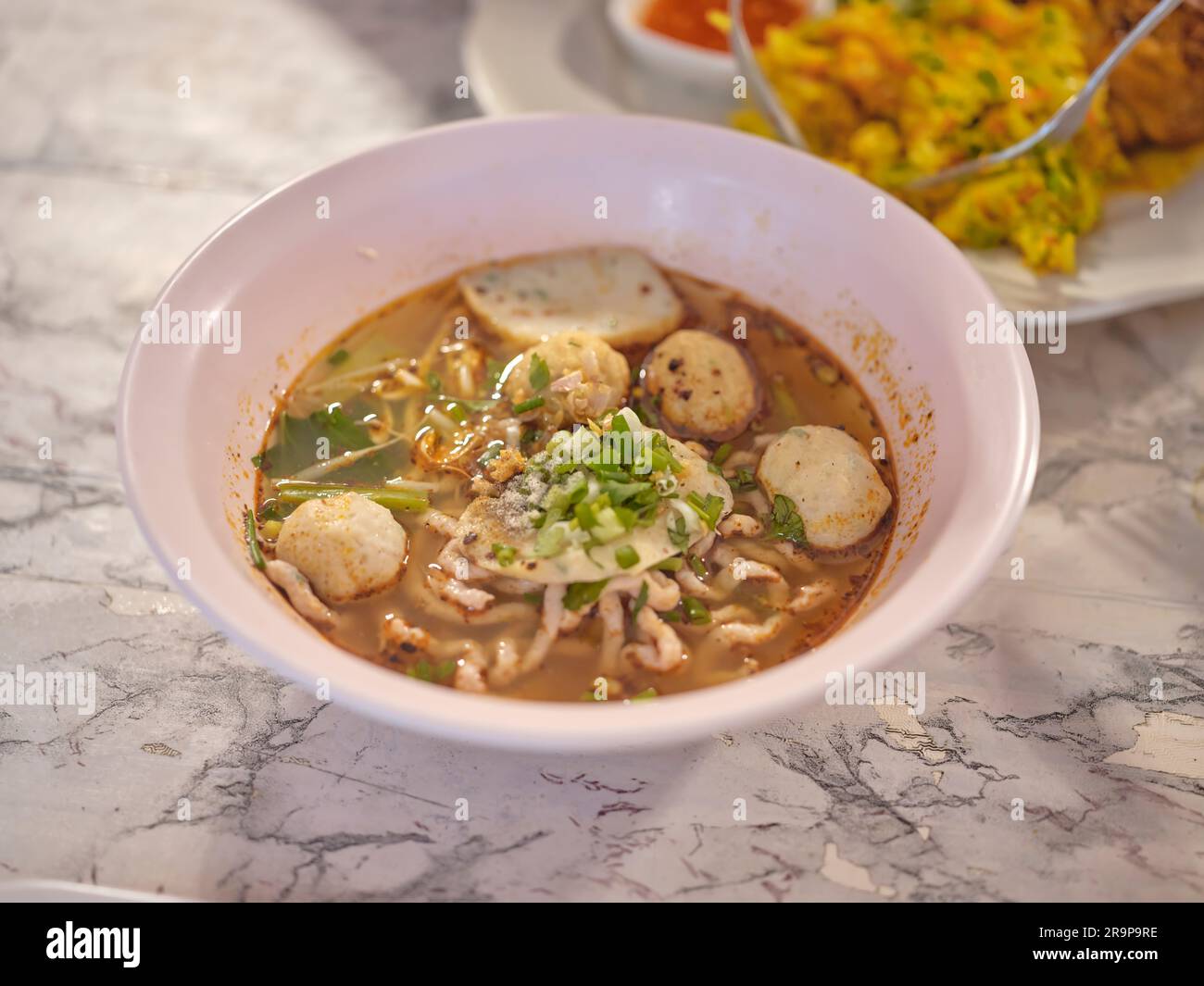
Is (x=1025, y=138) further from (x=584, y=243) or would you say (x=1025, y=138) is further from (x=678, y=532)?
(x=678, y=532)

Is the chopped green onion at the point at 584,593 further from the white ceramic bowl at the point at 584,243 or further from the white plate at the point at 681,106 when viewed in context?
the white plate at the point at 681,106

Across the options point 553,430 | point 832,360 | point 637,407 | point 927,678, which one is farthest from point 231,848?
point 832,360

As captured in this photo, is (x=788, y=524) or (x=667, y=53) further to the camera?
(x=667, y=53)

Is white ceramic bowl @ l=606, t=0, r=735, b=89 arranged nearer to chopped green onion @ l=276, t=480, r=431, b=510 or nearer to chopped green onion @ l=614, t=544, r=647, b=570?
chopped green onion @ l=276, t=480, r=431, b=510

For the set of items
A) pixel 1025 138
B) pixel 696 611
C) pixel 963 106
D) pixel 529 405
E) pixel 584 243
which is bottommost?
pixel 696 611

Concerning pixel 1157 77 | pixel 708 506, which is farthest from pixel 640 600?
pixel 1157 77

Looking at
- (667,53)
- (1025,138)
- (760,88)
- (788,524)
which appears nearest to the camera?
(788,524)

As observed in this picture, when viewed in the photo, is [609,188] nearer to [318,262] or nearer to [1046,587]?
[318,262]

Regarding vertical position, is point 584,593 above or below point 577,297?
below

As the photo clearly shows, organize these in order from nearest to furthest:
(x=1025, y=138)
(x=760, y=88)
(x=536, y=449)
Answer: (x=536, y=449) → (x=1025, y=138) → (x=760, y=88)
